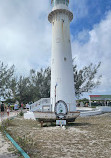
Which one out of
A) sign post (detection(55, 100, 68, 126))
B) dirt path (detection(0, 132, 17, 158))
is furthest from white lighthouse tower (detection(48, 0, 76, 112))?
dirt path (detection(0, 132, 17, 158))

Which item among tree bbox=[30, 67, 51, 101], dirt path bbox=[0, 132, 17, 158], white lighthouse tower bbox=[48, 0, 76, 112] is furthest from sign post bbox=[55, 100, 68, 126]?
tree bbox=[30, 67, 51, 101]

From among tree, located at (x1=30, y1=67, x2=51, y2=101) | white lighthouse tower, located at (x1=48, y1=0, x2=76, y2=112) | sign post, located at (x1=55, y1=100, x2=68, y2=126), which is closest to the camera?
sign post, located at (x1=55, y1=100, x2=68, y2=126)

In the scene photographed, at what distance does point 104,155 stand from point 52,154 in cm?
185

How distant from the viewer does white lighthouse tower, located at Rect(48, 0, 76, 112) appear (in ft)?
59.5

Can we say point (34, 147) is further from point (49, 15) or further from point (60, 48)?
point (49, 15)

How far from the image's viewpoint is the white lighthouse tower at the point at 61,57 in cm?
1812

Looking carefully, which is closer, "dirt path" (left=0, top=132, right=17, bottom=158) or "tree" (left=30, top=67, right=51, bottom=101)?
"dirt path" (left=0, top=132, right=17, bottom=158)

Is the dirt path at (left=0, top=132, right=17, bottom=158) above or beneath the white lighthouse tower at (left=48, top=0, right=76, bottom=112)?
beneath

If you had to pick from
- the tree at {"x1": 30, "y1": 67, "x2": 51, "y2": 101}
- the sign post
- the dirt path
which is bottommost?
the dirt path

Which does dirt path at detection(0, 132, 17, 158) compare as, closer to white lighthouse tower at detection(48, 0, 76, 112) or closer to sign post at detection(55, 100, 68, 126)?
sign post at detection(55, 100, 68, 126)

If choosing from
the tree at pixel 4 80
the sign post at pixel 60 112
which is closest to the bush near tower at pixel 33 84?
the tree at pixel 4 80

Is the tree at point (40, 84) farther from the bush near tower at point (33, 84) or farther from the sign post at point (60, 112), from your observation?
the sign post at point (60, 112)

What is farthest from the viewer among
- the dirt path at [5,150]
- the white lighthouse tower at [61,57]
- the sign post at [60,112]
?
the white lighthouse tower at [61,57]

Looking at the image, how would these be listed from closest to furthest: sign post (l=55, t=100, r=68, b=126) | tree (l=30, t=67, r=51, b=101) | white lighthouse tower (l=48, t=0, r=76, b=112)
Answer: sign post (l=55, t=100, r=68, b=126) < white lighthouse tower (l=48, t=0, r=76, b=112) < tree (l=30, t=67, r=51, b=101)
